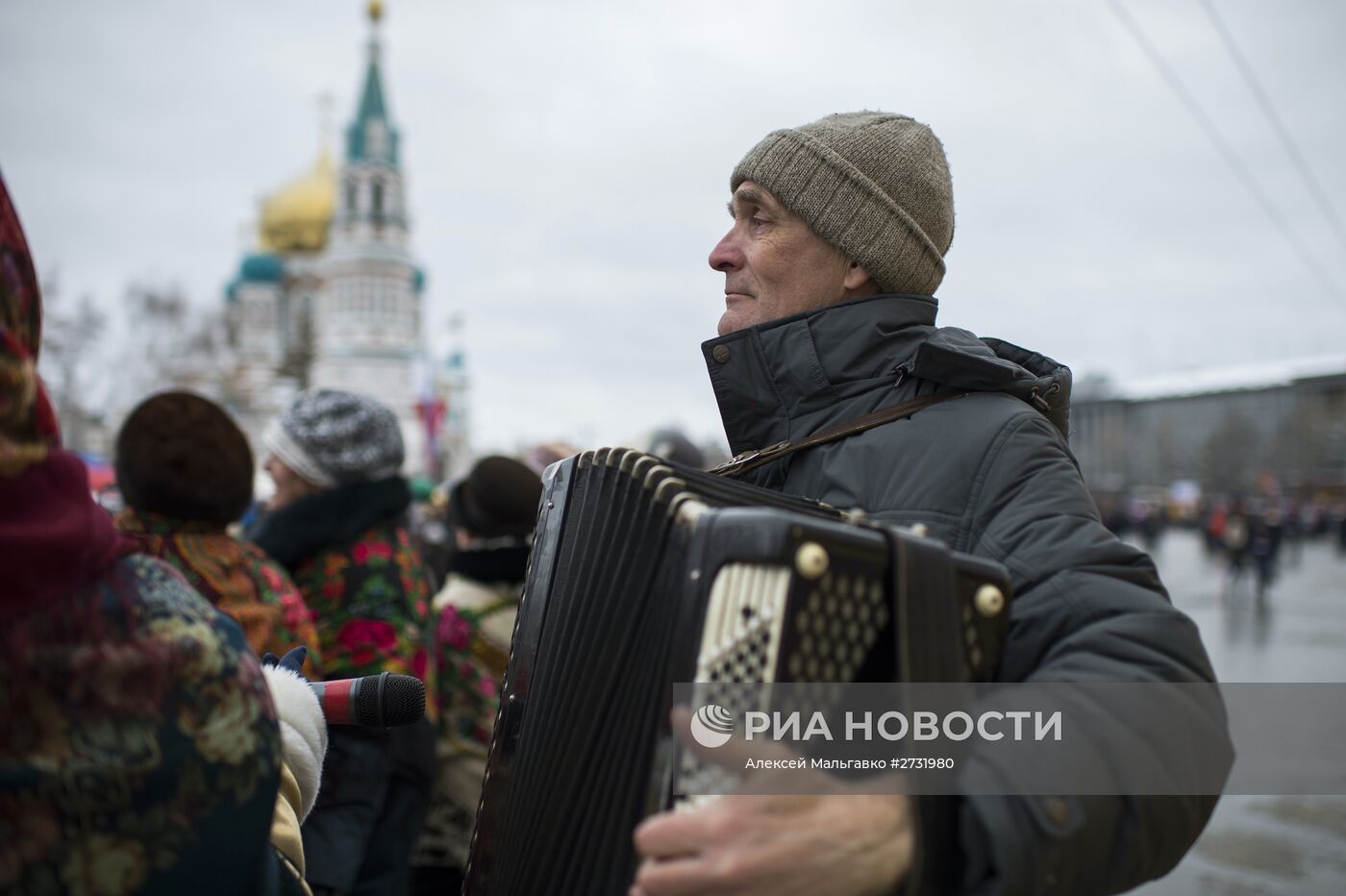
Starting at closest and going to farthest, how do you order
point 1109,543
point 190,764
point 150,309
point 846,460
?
point 190,764, point 1109,543, point 846,460, point 150,309

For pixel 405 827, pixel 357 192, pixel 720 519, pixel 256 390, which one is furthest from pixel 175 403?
pixel 256 390

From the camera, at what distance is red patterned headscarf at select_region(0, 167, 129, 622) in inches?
38.7

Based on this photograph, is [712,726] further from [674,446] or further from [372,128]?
[372,128]

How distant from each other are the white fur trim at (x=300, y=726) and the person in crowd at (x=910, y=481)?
1.95ft

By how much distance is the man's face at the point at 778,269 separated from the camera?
80.1 inches

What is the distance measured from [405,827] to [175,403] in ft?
4.95

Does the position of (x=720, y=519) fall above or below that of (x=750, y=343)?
below

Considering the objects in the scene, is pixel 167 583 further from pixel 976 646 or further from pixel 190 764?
pixel 976 646

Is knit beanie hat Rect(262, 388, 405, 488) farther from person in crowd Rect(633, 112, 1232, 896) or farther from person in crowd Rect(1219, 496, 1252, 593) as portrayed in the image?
person in crowd Rect(1219, 496, 1252, 593)

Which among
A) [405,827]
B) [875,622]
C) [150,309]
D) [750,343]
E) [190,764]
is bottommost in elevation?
[405,827]

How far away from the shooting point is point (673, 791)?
121 centimetres

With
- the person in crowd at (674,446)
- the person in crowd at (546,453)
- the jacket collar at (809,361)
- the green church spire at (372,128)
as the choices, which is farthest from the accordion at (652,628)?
the green church spire at (372,128)

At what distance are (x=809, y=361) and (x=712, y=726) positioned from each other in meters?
0.91

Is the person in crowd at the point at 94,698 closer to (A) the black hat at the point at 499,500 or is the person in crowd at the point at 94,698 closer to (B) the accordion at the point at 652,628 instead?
(B) the accordion at the point at 652,628
